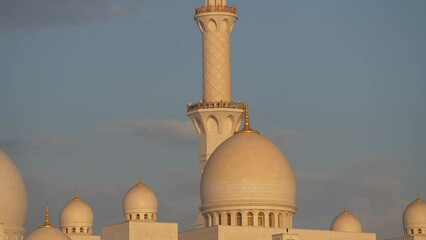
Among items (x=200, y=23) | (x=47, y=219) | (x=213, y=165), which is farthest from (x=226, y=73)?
(x=47, y=219)

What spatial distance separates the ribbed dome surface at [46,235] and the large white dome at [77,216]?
12.5 metres

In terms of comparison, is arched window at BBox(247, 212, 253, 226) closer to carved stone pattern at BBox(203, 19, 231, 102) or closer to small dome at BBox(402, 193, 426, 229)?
carved stone pattern at BBox(203, 19, 231, 102)

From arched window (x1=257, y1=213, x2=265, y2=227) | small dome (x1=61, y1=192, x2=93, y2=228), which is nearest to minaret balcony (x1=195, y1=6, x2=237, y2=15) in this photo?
small dome (x1=61, y1=192, x2=93, y2=228)

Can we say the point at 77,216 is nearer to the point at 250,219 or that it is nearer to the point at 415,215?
the point at 250,219

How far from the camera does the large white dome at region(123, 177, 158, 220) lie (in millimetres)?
81375

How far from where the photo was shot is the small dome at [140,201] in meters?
81.4

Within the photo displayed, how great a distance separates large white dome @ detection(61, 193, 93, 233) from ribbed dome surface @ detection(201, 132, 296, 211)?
10209 millimetres

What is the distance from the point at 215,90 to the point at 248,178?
937 centimetres

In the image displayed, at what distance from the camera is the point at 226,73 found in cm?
8512

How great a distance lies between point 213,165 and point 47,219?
8688mm

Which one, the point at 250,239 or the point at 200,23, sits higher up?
the point at 200,23

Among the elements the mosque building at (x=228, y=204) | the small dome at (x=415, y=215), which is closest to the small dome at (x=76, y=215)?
the mosque building at (x=228, y=204)

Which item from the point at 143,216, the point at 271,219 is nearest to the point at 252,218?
the point at 271,219

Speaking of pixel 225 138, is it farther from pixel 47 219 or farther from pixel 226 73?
pixel 47 219
